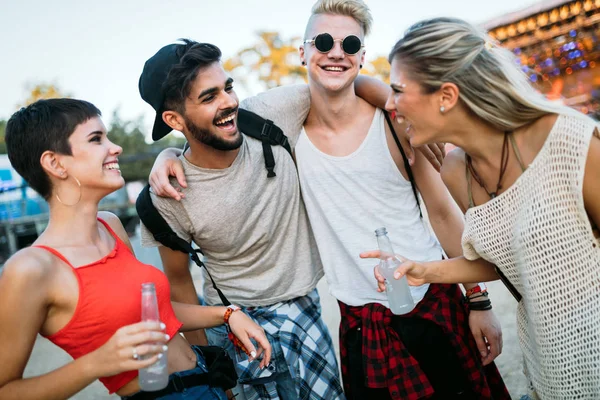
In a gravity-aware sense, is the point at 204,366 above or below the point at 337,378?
above

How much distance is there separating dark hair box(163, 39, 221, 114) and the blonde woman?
1.10 meters

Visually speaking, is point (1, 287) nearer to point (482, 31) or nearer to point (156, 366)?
point (156, 366)

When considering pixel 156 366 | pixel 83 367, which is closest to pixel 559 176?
pixel 156 366

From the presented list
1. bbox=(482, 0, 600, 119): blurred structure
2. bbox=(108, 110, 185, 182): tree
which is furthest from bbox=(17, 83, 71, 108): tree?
bbox=(482, 0, 600, 119): blurred structure

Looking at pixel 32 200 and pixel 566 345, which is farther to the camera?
pixel 32 200

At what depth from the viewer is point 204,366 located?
2.28 metres

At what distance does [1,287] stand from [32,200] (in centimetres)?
1594

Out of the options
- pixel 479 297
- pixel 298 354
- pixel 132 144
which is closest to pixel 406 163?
pixel 479 297

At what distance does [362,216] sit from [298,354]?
0.86 meters

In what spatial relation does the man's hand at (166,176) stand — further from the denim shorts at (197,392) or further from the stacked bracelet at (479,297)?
the stacked bracelet at (479,297)

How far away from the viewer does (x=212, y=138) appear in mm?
2705

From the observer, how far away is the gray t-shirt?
2740 mm

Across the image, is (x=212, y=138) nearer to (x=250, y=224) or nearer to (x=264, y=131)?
(x=264, y=131)

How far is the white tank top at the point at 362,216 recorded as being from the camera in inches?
106
